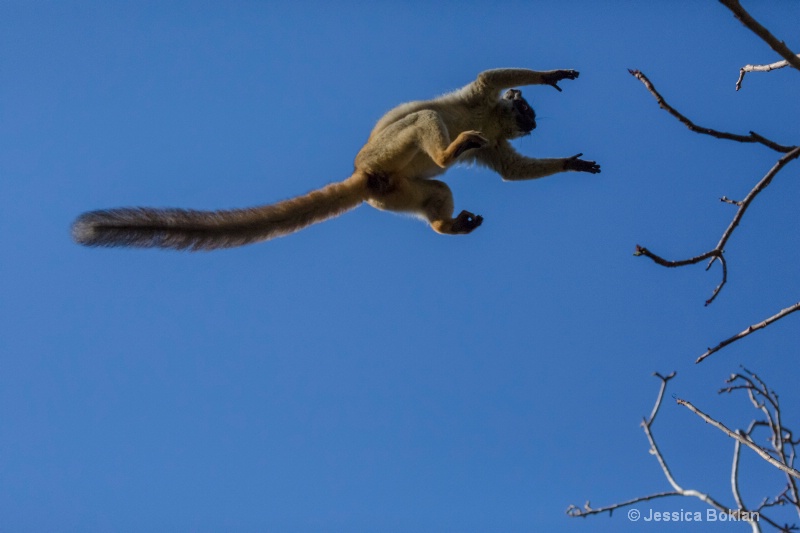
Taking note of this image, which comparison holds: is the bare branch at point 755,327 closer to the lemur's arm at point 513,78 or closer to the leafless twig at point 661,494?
the leafless twig at point 661,494

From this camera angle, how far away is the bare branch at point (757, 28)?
3229 mm

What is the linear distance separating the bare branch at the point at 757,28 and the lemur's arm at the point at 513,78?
20.0 feet

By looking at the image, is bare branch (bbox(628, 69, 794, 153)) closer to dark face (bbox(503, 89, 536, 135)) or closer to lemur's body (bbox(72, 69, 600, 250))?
lemur's body (bbox(72, 69, 600, 250))

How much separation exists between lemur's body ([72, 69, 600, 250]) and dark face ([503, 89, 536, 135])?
0.05 ft

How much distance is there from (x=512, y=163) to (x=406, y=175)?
6.36 feet

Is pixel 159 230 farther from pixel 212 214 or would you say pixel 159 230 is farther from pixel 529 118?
pixel 529 118

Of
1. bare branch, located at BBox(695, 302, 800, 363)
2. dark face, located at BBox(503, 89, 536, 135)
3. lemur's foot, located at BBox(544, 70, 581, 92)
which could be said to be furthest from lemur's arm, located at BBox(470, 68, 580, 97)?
bare branch, located at BBox(695, 302, 800, 363)

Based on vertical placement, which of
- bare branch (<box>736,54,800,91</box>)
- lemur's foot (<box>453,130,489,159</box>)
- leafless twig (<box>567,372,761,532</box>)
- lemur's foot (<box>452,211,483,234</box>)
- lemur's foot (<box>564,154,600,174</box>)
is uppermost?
lemur's foot (<box>564,154,600,174</box>)

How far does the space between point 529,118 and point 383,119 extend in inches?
90.2

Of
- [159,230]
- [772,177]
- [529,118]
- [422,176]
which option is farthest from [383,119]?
[772,177]

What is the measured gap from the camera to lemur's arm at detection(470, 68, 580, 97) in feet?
30.9

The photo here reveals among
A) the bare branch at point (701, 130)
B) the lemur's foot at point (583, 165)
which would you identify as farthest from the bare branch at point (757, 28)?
the lemur's foot at point (583, 165)

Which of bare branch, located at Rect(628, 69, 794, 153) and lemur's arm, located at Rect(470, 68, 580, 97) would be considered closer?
bare branch, located at Rect(628, 69, 794, 153)

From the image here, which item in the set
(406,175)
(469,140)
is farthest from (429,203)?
(469,140)
